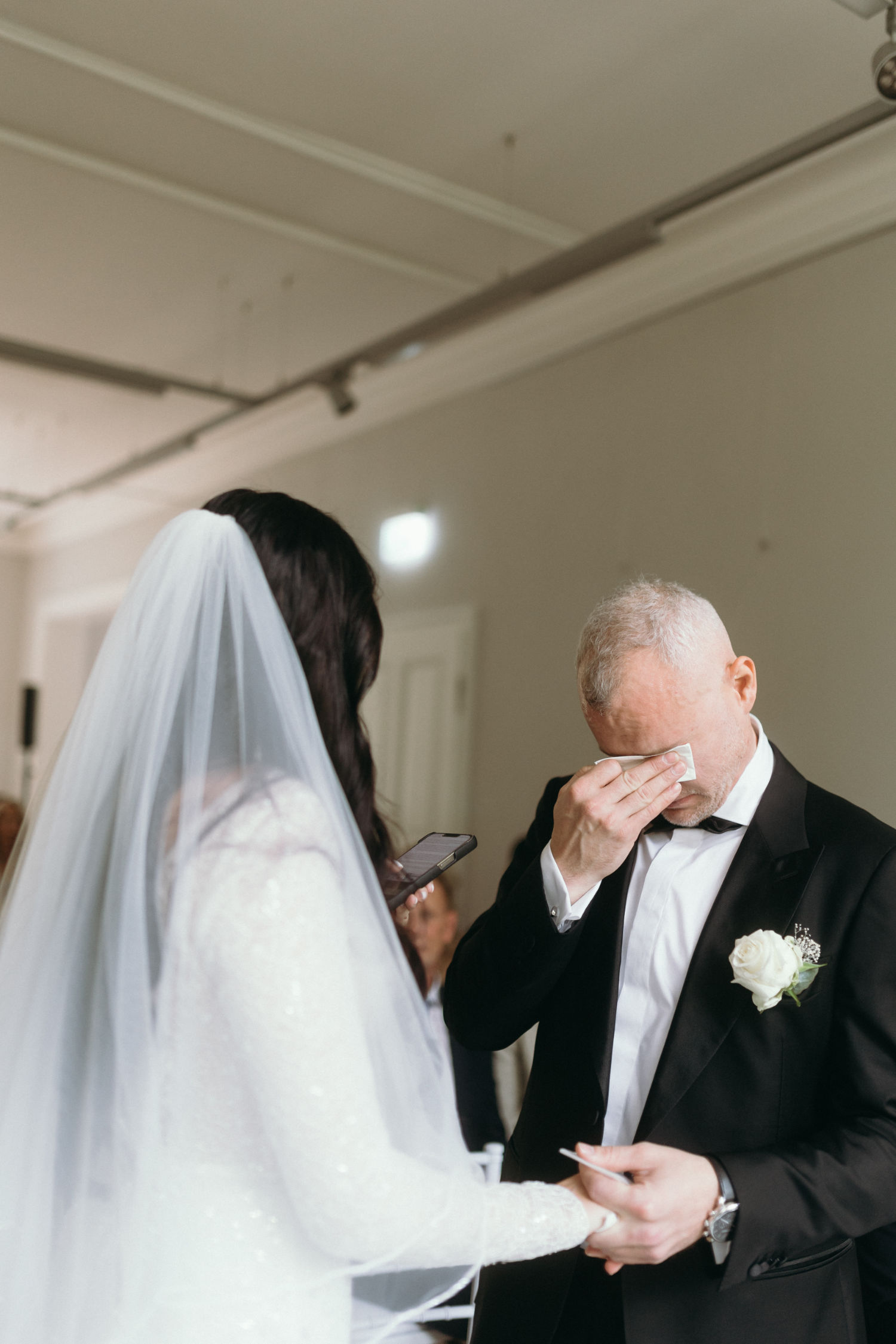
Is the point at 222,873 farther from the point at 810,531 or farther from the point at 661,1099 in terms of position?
the point at 810,531

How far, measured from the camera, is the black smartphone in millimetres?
1671

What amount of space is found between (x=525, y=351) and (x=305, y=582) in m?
4.18

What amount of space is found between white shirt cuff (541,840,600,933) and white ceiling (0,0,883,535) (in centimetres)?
264

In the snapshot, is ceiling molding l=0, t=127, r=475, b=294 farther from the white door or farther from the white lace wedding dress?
the white lace wedding dress

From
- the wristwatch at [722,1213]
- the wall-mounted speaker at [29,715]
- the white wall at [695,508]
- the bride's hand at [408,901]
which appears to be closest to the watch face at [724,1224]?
the wristwatch at [722,1213]

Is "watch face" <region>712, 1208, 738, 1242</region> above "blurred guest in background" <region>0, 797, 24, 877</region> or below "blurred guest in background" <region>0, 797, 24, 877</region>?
below

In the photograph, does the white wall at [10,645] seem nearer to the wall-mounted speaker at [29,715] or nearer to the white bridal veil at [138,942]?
the wall-mounted speaker at [29,715]

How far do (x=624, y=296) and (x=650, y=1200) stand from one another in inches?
159

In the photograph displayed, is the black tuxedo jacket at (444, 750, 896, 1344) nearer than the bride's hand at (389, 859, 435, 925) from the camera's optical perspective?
Yes

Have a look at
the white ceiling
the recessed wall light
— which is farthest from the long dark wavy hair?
the recessed wall light

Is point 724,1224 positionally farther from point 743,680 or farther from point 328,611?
point 328,611

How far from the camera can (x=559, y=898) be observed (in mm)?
1831

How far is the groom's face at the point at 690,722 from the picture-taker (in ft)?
6.06

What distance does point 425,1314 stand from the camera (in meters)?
1.67
